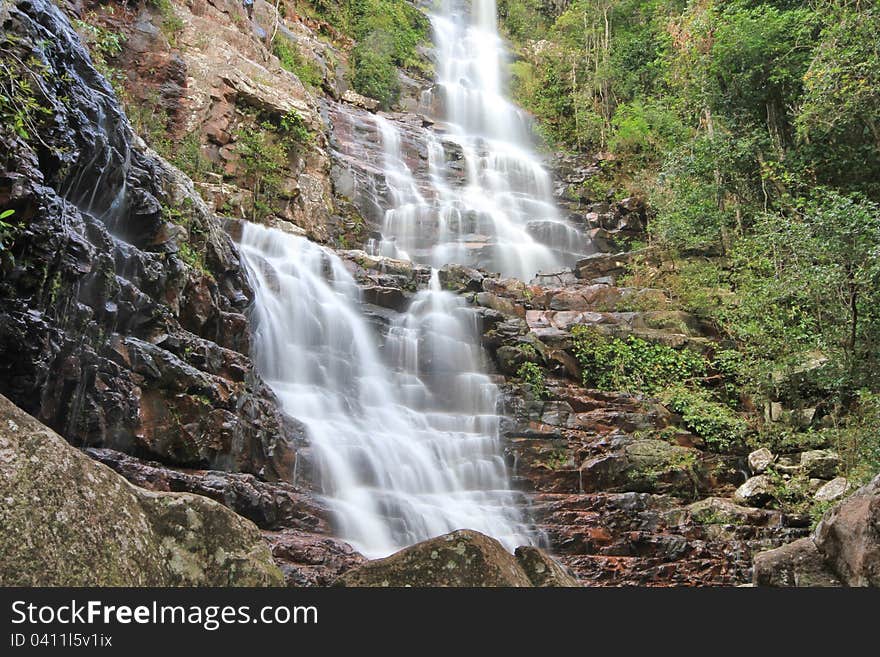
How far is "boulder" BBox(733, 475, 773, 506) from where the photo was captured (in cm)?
1005

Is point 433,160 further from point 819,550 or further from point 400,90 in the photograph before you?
point 819,550

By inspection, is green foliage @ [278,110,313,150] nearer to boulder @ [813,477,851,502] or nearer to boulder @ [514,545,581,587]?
boulder @ [813,477,851,502]

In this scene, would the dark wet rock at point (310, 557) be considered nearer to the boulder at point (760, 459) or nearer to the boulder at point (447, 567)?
the boulder at point (447, 567)

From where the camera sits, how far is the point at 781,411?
12.2 meters

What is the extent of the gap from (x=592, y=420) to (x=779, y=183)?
8.53 m

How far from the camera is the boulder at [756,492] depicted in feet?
33.0

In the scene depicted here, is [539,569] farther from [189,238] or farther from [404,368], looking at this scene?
[404,368]

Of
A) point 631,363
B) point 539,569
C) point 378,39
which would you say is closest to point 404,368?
point 631,363

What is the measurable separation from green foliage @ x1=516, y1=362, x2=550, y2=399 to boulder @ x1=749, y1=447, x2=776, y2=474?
3736 mm

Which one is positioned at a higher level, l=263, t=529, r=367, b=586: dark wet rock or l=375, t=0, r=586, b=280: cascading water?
l=375, t=0, r=586, b=280: cascading water

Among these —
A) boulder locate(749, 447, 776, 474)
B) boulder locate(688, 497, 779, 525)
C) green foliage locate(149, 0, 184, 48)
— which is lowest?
boulder locate(688, 497, 779, 525)

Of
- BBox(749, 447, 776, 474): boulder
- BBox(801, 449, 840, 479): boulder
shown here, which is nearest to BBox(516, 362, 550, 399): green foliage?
BBox(749, 447, 776, 474): boulder

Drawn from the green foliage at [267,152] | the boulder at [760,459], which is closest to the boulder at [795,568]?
the boulder at [760,459]

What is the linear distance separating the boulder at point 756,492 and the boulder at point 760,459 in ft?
1.78
